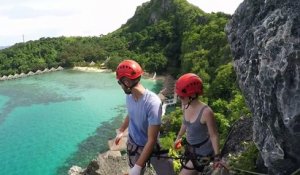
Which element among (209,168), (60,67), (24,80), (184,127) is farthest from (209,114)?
(60,67)

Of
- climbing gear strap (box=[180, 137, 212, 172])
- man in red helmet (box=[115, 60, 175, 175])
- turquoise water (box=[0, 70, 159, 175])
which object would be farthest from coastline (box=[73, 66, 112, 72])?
man in red helmet (box=[115, 60, 175, 175])

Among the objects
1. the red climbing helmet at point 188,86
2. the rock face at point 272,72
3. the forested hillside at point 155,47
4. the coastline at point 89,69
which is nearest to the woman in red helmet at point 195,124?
the red climbing helmet at point 188,86

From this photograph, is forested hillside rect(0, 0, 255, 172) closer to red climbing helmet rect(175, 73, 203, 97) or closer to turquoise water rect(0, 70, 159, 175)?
turquoise water rect(0, 70, 159, 175)

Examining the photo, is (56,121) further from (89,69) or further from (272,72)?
(89,69)

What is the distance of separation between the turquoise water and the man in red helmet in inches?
1030

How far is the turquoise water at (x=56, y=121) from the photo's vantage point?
34156mm

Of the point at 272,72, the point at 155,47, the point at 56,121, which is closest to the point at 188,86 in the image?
the point at 272,72

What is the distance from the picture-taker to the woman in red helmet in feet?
19.5

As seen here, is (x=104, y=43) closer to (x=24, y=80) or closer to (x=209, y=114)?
(x=24, y=80)

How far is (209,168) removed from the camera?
276 inches

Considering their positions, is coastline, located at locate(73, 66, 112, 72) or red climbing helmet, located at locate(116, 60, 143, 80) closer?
red climbing helmet, located at locate(116, 60, 143, 80)

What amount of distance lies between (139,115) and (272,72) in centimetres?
202

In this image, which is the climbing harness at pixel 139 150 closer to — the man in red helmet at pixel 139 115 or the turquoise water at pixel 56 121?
the man in red helmet at pixel 139 115

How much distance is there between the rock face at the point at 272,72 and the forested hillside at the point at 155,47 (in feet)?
108
